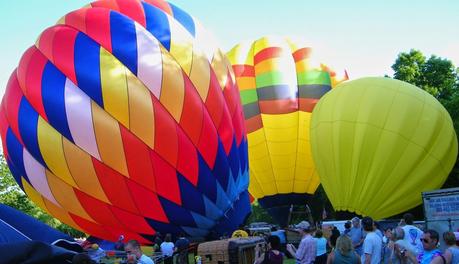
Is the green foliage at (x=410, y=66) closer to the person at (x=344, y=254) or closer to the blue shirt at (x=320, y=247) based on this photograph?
the blue shirt at (x=320, y=247)

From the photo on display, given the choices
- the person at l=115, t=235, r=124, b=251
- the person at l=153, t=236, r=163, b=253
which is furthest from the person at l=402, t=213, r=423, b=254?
the person at l=115, t=235, r=124, b=251

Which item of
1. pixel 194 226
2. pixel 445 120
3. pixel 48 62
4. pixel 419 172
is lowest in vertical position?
pixel 194 226

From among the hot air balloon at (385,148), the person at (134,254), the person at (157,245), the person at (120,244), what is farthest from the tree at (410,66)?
the person at (134,254)

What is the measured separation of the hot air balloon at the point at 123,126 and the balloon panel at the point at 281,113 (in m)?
5.57

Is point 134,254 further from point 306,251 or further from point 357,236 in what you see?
point 357,236

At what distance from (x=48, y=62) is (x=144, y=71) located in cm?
194

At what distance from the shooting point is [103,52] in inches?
365

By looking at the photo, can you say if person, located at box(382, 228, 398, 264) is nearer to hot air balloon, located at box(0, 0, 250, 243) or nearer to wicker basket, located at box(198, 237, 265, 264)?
wicker basket, located at box(198, 237, 265, 264)

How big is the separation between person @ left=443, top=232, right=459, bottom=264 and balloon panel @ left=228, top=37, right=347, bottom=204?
36.8 feet

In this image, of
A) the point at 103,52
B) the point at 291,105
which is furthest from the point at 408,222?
the point at 291,105

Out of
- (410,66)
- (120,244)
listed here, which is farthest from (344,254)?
(410,66)

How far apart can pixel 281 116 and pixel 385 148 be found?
4.68 metres

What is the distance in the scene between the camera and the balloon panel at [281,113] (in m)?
15.8

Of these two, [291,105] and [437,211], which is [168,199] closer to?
[437,211]
